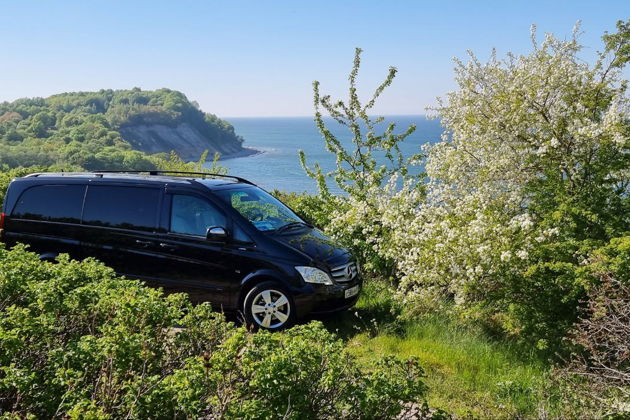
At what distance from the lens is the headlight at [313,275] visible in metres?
6.44

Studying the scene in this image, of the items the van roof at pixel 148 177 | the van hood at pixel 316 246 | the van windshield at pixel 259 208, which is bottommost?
the van hood at pixel 316 246

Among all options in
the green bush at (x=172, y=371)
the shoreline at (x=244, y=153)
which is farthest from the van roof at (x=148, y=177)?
the shoreline at (x=244, y=153)

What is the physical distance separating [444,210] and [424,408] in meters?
4.12

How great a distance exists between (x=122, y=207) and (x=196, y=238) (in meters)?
1.24

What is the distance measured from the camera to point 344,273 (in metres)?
6.79

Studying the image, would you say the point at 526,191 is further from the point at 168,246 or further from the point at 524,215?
the point at 168,246

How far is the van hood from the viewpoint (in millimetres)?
6676

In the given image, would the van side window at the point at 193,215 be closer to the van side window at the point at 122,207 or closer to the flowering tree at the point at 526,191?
the van side window at the point at 122,207

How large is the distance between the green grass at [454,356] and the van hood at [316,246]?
30.4 inches

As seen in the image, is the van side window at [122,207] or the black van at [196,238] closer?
the black van at [196,238]

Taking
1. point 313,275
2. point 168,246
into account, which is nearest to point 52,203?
point 168,246

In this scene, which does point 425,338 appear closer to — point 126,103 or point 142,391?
point 142,391

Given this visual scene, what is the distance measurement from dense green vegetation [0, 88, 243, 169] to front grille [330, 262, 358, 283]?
2049 inches

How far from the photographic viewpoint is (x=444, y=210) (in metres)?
7.04
